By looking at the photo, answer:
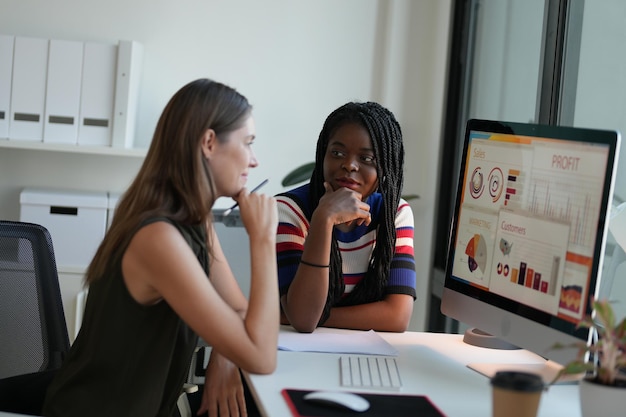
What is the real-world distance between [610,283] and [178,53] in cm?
203

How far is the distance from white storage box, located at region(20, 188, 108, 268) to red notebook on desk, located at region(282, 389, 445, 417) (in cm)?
213

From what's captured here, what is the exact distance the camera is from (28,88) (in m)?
3.42

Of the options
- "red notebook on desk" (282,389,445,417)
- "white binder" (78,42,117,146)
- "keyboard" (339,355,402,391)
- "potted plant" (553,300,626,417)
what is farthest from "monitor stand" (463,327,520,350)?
"white binder" (78,42,117,146)

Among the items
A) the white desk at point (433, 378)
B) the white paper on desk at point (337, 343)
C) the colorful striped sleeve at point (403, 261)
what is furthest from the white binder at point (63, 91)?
the white desk at point (433, 378)

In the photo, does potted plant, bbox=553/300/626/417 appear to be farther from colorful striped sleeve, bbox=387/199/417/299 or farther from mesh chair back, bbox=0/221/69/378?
mesh chair back, bbox=0/221/69/378

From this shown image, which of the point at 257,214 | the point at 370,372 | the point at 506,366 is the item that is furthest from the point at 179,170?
the point at 506,366

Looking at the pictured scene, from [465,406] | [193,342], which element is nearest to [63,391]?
[193,342]

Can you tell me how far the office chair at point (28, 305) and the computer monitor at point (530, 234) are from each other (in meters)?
0.85

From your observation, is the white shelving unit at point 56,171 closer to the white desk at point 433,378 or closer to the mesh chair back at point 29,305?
the mesh chair back at point 29,305

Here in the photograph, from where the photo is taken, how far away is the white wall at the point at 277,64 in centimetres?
368

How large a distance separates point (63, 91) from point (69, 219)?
48 cm

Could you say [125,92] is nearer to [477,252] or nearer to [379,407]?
[477,252]

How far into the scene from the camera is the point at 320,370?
1663 mm

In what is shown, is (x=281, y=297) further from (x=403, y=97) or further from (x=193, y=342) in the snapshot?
(x=403, y=97)
